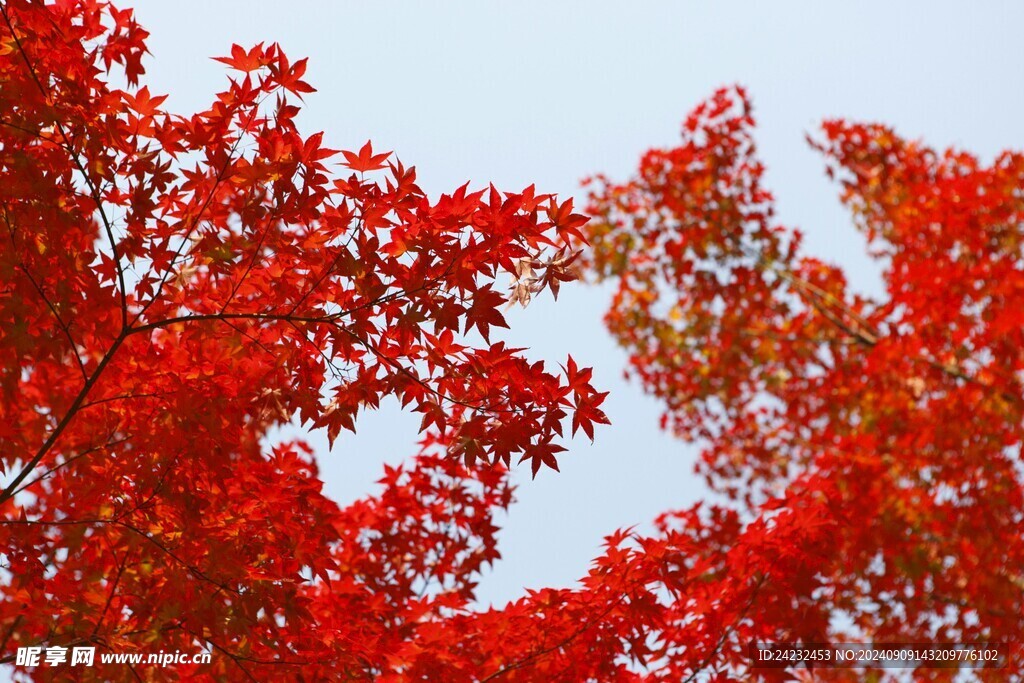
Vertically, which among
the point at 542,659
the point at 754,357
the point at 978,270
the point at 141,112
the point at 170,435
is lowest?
the point at 542,659

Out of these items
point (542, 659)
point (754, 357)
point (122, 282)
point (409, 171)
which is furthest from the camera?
point (754, 357)

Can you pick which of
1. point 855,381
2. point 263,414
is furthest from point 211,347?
point 855,381

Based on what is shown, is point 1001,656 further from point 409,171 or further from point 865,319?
point 409,171

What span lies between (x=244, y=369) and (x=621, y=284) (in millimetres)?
10334

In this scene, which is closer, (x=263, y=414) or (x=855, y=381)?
(x=263, y=414)

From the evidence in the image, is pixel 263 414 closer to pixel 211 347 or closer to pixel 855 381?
pixel 211 347

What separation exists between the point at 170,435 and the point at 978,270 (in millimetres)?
8635

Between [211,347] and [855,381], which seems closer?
[211,347]

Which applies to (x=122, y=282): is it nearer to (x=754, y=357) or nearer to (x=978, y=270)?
(x=978, y=270)

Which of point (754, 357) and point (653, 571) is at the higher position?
point (754, 357)

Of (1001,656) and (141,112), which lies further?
(1001,656)

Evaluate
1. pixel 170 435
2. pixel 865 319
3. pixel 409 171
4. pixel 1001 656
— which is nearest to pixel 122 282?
pixel 170 435

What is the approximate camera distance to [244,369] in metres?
4.03

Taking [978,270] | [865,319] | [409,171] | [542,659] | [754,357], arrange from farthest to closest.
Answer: [754,357], [865,319], [978,270], [542,659], [409,171]
